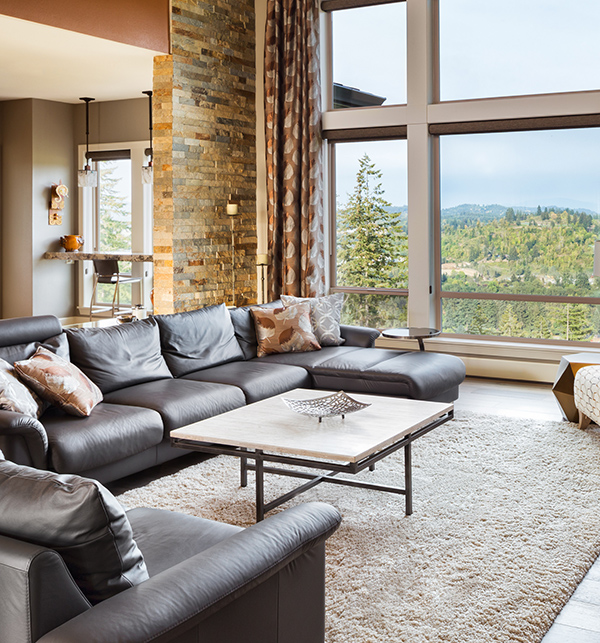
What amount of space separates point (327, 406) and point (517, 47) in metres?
4.38

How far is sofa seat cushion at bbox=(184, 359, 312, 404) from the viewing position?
464 cm

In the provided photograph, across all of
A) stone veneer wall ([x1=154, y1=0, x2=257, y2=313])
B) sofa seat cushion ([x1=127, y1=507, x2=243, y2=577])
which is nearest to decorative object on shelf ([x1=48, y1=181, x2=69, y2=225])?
stone veneer wall ([x1=154, y1=0, x2=257, y2=313])

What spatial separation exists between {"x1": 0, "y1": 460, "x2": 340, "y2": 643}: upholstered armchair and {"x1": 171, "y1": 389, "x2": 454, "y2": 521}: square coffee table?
109cm

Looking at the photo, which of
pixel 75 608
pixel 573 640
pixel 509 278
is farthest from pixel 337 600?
pixel 509 278

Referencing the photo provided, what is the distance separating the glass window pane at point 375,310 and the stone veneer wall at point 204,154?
1.08 metres

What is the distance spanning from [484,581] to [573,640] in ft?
1.41

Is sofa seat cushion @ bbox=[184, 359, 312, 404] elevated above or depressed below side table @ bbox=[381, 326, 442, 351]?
below

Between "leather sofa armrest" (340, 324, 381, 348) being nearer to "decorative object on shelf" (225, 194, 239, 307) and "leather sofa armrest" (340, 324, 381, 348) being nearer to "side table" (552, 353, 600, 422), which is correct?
"side table" (552, 353, 600, 422)

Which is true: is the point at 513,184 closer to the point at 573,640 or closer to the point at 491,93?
the point at 491,93

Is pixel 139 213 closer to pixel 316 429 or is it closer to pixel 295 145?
pixel 295 145

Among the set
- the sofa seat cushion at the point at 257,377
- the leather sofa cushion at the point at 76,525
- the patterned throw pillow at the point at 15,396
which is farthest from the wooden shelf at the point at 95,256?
the leather sofa cushion at the point at 76,525

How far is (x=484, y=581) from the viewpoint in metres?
→ 2.75

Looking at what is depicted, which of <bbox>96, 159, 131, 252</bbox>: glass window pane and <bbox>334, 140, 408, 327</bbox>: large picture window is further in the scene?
<bbox>96, 159, 131, 252</bbox>: glass window pane

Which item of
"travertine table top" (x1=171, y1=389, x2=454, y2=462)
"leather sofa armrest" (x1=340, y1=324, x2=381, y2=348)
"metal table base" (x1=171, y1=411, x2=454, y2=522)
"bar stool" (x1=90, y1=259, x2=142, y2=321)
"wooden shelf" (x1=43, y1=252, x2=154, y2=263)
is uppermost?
"wooden shelf" (x1=43, y1=252, x2=154, y2=263)
